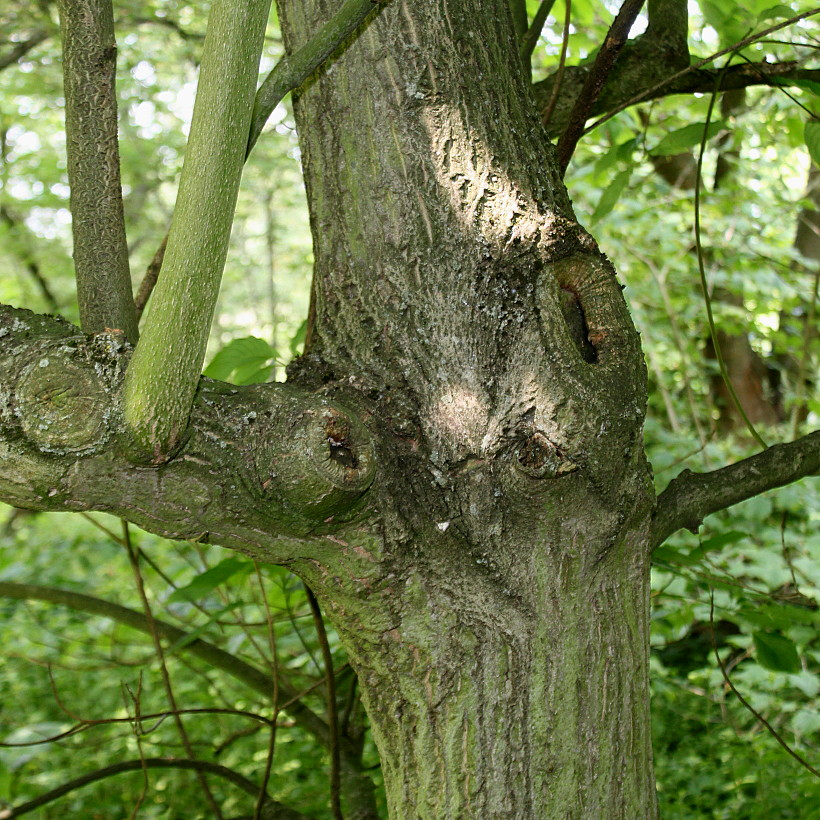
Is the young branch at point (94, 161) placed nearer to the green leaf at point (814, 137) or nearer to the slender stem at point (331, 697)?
the slender stem at point (331, 697)

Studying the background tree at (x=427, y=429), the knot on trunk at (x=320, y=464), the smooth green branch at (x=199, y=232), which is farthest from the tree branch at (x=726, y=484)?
the smooth green branch at (x=199, y=232)

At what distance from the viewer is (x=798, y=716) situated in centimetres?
262

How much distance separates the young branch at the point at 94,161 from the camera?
3.31 ft

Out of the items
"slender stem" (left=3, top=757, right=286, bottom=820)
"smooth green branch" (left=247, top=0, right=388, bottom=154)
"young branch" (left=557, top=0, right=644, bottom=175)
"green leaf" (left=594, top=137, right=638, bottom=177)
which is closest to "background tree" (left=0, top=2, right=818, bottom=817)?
"smooth green branch" (left=247, top=0, right=388, bottom=154)

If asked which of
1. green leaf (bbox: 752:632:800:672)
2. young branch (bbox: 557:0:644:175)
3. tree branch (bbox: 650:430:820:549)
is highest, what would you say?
young branch (bbox: 557:0:644:175)

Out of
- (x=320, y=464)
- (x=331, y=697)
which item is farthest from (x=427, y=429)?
(x=331, y=697)

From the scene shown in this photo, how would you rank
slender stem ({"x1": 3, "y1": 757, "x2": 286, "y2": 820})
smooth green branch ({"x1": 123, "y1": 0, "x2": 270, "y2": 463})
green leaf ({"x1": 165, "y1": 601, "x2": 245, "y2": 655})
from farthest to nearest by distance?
slender stem ({"x1": 3, "y1": 757, "x2": 286, "y2": 820}) < green leaf ({"x1": 165, "y1": 601, "x2": 245, "y2": 655}) < smooth green branch ({"x1": 123, "y1": 0, "x2": 270, "y2": 463})

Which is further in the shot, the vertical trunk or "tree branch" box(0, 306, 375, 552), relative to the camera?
the vertical trunk

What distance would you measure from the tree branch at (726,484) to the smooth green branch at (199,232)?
0.75m

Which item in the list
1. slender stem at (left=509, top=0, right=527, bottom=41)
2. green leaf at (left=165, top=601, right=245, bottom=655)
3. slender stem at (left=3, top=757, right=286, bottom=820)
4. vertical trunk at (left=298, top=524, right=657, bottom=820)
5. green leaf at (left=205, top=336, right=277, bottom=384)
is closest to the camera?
vertical trunk at (left=298, top=524, right=657, bottom=820)

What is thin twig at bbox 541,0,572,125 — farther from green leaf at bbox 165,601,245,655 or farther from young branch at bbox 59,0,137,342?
green leaf at bbox 165,601,245,655

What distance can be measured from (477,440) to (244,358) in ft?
1.92

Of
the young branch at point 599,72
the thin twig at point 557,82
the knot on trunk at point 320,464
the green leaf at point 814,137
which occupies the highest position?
the thin twig at point 557,82

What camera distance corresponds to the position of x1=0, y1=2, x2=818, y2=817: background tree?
0.88m
